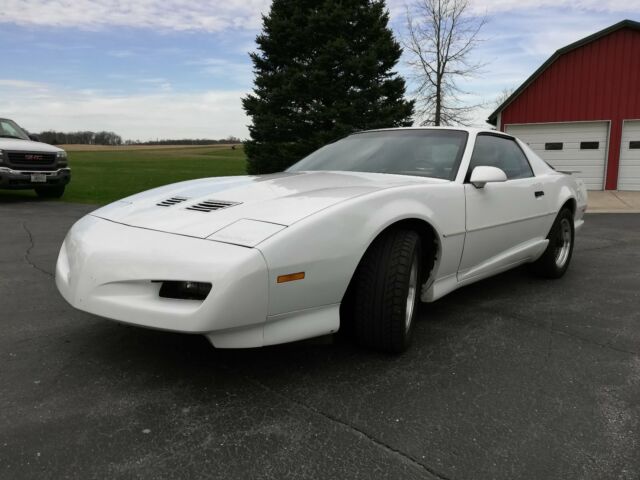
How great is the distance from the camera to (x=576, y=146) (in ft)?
49.5

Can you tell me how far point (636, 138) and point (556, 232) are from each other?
12077 millimetres

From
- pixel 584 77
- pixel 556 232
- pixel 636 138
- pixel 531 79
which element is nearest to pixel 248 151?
pixel 531 79

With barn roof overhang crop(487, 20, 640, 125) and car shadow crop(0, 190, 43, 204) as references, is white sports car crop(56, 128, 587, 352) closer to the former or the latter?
car shadow crop(0, 190, 43, 204)

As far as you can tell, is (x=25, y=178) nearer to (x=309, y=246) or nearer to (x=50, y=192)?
(x=50, y=192)

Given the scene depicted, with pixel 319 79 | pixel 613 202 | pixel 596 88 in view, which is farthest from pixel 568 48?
pixel 319 79

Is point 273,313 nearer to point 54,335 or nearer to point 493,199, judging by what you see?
point 54,335

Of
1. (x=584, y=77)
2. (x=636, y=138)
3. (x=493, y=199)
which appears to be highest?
(x=584, y=77)

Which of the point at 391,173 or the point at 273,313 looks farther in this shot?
the point at 391,173

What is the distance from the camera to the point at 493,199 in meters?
3.50

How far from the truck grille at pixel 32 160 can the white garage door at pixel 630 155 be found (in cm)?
1456

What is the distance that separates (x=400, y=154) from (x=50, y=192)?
10.9 meters

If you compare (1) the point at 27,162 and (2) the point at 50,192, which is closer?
(1) the point at 27,162

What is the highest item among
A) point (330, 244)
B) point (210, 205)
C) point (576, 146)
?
point (576, 146)

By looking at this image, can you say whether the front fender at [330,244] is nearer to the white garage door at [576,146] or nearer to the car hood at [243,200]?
the car hood at [243,200]
